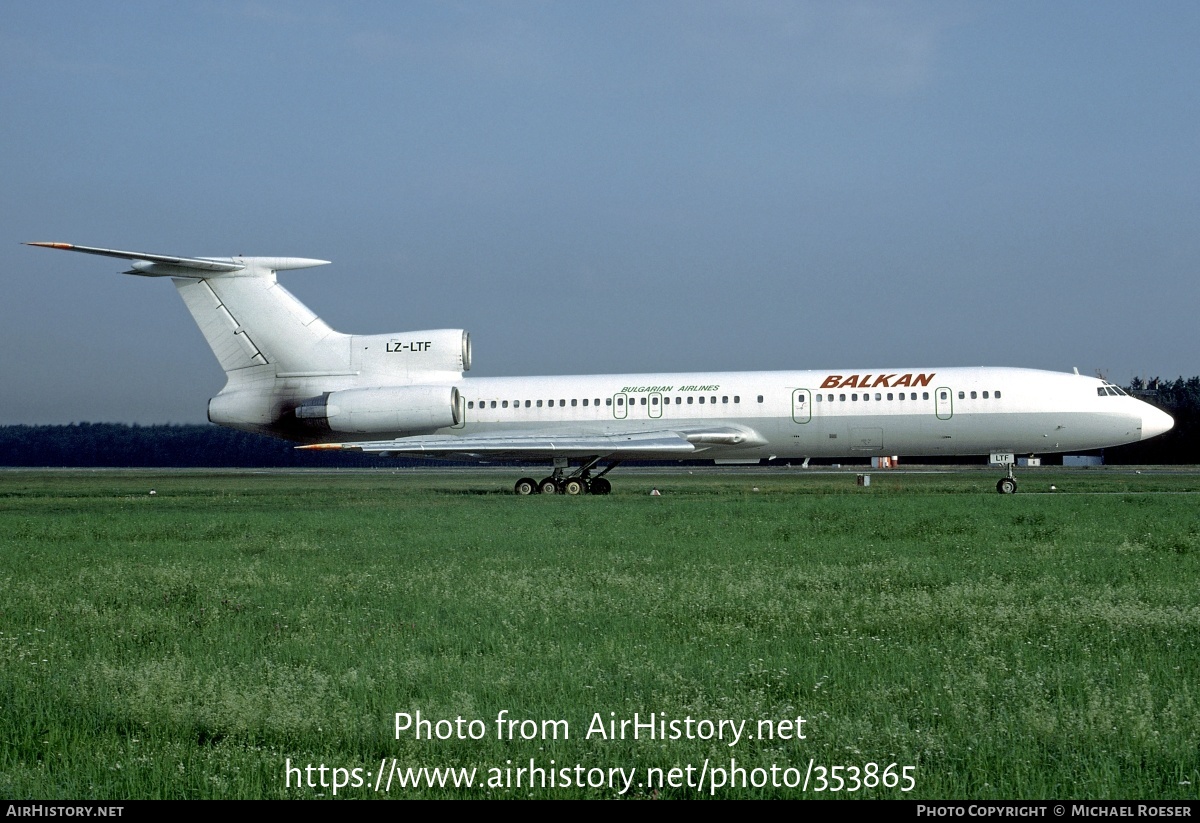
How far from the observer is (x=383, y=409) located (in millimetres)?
32906

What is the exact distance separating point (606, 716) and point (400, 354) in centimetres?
2922

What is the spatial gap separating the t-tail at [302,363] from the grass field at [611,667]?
59.9 feet

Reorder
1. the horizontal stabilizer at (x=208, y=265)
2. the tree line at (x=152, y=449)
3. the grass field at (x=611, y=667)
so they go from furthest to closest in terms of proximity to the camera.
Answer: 1. the tree line at (x=152, y=449)
2. the horizontal stabilizer at (x=208, y=265)
3. the grass field at (x=611, y=667)

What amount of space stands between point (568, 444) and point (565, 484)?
169 centimetres

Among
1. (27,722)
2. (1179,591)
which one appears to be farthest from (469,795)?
(1179,591)

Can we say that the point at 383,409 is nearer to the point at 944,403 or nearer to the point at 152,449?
the point at 944,403

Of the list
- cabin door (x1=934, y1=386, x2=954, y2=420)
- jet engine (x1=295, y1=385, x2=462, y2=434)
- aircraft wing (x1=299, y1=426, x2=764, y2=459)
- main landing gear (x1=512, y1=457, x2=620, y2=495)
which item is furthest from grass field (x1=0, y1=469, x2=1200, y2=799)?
main landing gear (x1=512, y1=457, x2=620, y2=495)

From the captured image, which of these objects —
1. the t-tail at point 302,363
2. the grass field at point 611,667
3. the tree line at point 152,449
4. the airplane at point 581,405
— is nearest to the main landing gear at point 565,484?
the airplane at point 581,405

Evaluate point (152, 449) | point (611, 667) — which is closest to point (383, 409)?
point (611, 667)

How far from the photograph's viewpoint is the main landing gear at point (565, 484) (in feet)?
108

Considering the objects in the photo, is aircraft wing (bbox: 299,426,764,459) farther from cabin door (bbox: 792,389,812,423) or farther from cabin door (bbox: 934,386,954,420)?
cabin door (bbox: 934,386,954,420)

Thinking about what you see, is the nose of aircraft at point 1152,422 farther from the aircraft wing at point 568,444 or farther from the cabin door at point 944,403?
the aircraft wing at point 568,444

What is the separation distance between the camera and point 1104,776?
476 centimetres

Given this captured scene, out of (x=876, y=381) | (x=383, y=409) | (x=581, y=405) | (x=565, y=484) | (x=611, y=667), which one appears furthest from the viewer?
(x=581, y=405)
